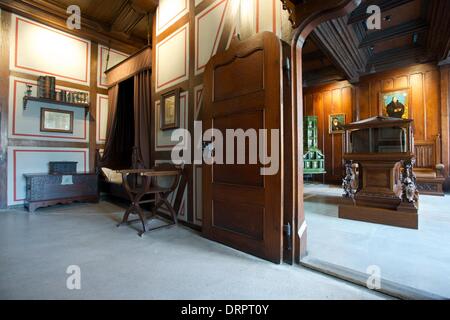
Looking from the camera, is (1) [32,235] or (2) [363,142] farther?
(2) [363,142]

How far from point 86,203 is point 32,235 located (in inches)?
77.4

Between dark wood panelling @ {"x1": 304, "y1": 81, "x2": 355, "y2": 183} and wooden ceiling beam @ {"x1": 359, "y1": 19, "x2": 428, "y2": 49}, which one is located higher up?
wooden ceiling beam @ {"x1": 359, "y1": 19, "x2": 428, "y2": 49}

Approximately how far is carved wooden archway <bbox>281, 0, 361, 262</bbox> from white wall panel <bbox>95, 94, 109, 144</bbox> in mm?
4661

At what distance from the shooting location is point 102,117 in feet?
16.9

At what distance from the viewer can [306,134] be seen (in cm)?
695

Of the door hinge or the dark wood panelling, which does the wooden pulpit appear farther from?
the dark wood panelling

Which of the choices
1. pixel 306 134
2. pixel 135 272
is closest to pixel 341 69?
pixel 306 134

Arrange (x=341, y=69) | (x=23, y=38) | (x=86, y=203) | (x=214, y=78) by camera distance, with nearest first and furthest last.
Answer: (x=214, y=78) < (x=23, y=38) < (x=86, y=203) < (x=341, y=69)

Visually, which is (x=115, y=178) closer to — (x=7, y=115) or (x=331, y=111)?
(x=7, y=115)

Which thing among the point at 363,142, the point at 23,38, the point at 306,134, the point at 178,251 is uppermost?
the point at 23,38

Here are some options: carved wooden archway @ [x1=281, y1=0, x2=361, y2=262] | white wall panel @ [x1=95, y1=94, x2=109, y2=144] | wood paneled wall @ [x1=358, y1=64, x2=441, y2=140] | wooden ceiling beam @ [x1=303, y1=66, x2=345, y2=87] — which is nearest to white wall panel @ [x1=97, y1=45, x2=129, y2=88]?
white wall panel @ [x1=95, y1=94, x2=109, y2=144]

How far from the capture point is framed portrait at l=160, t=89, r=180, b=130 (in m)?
3.20

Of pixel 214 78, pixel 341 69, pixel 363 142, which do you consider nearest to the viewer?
pixel 214 78

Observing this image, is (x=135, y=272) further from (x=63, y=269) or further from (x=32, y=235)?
(x=32, y=235)
